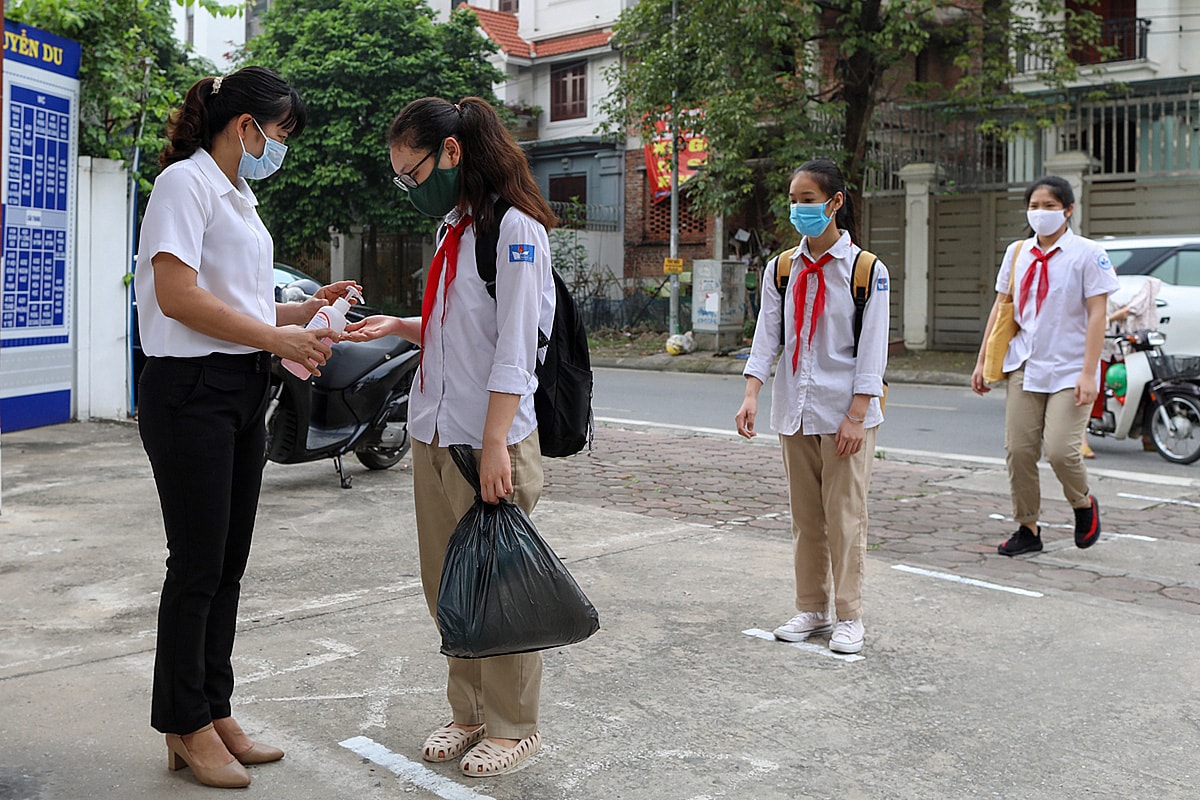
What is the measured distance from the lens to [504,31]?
1383 inches

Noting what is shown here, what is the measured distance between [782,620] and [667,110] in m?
18.2

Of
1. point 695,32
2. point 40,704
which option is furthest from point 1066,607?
point 695,32

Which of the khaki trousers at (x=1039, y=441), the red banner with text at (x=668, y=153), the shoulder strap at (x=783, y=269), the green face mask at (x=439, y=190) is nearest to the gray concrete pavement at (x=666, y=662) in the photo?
the khaki trousers at (x=1039, y=441)

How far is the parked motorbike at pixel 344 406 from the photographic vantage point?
24.8 feet

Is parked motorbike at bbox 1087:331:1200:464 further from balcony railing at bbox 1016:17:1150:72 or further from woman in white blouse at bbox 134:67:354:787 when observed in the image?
balcony railing at bbox 1016:17:1150:72

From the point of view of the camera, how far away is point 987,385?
6.72 metres

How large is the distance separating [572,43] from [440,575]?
104ft

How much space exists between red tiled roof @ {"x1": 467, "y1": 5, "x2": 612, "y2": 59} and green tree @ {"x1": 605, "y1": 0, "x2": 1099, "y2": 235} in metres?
11.2

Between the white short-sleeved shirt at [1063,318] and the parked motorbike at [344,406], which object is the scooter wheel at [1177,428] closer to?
the white short-sleeved shirt at [1063,318]

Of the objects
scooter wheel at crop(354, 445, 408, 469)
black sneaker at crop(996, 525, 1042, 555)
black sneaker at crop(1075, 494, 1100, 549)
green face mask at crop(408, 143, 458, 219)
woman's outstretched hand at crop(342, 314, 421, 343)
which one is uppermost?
green face mask at crop(408, 143, 458, 219)

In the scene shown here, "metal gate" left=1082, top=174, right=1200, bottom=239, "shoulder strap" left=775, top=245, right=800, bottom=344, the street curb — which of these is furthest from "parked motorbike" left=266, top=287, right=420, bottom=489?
"metal gate" left=1082, top=174, right=1200, bottom=239

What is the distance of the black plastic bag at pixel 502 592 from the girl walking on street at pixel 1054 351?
11.5ft

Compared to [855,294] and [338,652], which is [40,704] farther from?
[855,294]

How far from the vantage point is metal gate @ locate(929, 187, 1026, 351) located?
21.6 meters
